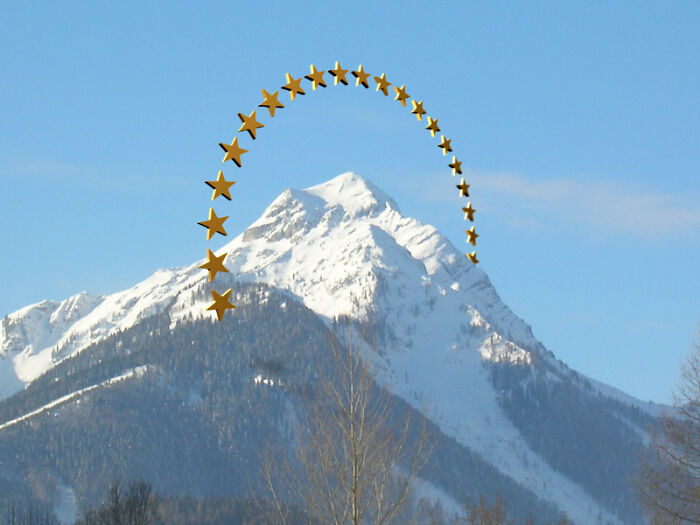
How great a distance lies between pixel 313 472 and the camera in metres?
35.8

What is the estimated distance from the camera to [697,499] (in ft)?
136

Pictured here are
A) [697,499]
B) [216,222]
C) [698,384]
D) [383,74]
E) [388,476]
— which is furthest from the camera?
[698,384]

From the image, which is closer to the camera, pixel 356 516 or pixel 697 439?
pixel 356 516

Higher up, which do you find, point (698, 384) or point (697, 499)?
point (698, 384)

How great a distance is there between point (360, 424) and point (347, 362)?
237 cm

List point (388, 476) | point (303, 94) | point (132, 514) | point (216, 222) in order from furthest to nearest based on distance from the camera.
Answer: point (132, 514) < point (388, 476) < point (303, 94) < point (216, 222)

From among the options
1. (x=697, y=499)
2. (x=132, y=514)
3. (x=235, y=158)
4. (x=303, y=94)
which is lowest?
(x=132, y=514)

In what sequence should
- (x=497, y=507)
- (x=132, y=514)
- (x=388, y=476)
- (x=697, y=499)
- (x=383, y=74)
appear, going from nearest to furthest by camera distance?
(x=383, y=74) → (x=388, y=476) → (x=697, y=499) → (x=132, y=514) → (x=497, y=507)

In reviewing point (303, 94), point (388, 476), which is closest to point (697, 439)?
point (388, 476)

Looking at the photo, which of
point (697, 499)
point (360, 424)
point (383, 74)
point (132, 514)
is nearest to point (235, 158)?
point (383, 74)

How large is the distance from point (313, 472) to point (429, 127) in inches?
417

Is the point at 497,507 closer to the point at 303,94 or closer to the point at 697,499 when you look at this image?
the point at 697,499

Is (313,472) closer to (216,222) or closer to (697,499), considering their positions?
(216,222)

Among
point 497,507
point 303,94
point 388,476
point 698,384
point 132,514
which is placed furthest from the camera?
point 497,507
